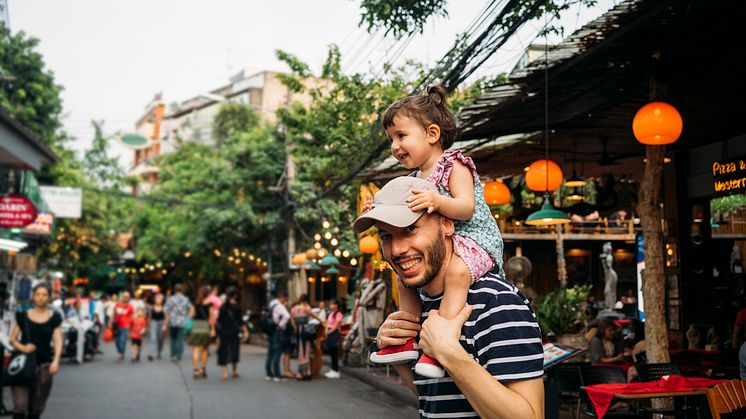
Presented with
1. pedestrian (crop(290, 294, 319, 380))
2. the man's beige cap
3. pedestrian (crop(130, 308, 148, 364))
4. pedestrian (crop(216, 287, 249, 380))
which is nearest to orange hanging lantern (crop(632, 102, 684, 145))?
the man's beige cap

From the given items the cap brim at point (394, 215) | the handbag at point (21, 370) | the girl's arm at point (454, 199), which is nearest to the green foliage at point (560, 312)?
the handbag at point (21, 370)

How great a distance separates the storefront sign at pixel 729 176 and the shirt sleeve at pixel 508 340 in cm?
895

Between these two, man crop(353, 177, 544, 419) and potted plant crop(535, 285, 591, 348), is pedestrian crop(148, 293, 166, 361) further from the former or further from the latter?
man crop(353, 177, 544, 419)

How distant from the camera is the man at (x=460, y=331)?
6.45ft

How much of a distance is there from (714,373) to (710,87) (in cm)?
367

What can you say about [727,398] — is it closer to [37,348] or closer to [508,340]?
[508,340]

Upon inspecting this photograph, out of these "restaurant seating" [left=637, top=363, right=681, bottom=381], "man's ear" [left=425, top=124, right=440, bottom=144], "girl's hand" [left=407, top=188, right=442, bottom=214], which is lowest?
"restaurant seating" [left=637, top=363, right=681, bottom=381]

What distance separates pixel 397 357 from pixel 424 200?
1.68ft

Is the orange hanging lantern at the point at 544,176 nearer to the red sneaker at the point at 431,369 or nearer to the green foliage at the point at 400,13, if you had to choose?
the green foliage at the point at 400,13

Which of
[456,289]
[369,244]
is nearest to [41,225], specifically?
[369,244]

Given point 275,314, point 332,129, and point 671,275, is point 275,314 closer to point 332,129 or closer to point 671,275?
point 332,129

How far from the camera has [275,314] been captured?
15.4 metres

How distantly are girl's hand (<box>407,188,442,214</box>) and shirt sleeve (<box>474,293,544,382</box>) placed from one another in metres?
0.33

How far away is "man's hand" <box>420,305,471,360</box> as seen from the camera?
201 cm
